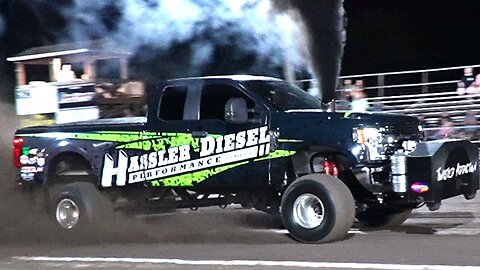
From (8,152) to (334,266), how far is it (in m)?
8.27

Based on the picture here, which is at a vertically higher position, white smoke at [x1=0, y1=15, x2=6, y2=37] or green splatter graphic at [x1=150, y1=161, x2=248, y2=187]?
white smoke at [x1=0, y1=15, x2=6, y2=37]

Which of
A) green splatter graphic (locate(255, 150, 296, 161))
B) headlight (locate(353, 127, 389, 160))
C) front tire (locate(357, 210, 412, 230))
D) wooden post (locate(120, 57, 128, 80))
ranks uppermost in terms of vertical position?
wooden post (locate(120, 57, 128, 80))

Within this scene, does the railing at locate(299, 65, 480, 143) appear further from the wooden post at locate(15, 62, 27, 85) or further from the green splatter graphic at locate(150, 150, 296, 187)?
the green splatter graphic at locate(150, 150, 296, 187)

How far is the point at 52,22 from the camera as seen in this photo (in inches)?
631

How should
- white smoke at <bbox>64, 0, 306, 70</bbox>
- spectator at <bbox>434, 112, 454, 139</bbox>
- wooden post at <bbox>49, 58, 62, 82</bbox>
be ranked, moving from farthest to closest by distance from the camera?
1. wooden post at <bbox>49, 58, 62, 82</bbox>
2. spectator at <bbox>434, 112, 454, 139</bbox>
3. white smoke at <bbox>64, 0, 306, 70</bbox>

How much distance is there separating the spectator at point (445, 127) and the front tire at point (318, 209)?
7.68m

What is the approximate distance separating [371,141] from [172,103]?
2632mm

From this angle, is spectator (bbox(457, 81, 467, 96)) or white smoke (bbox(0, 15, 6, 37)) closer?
white smoke (bbox(0, 15, 6, 37))

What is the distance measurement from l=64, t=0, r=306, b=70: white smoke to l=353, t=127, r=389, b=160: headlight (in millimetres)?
4826

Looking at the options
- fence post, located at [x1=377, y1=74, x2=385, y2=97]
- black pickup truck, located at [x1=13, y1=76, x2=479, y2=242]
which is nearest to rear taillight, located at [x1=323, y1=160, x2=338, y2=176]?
black pickup truck, located at [x1=13, y1=76, x2=479, y2=242]

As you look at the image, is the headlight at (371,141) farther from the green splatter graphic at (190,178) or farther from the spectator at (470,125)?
the spectator at (470,125)

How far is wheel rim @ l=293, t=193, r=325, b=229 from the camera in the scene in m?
9.52

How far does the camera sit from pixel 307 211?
9586 mm

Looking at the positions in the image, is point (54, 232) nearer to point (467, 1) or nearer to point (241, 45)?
point (241, 45)
